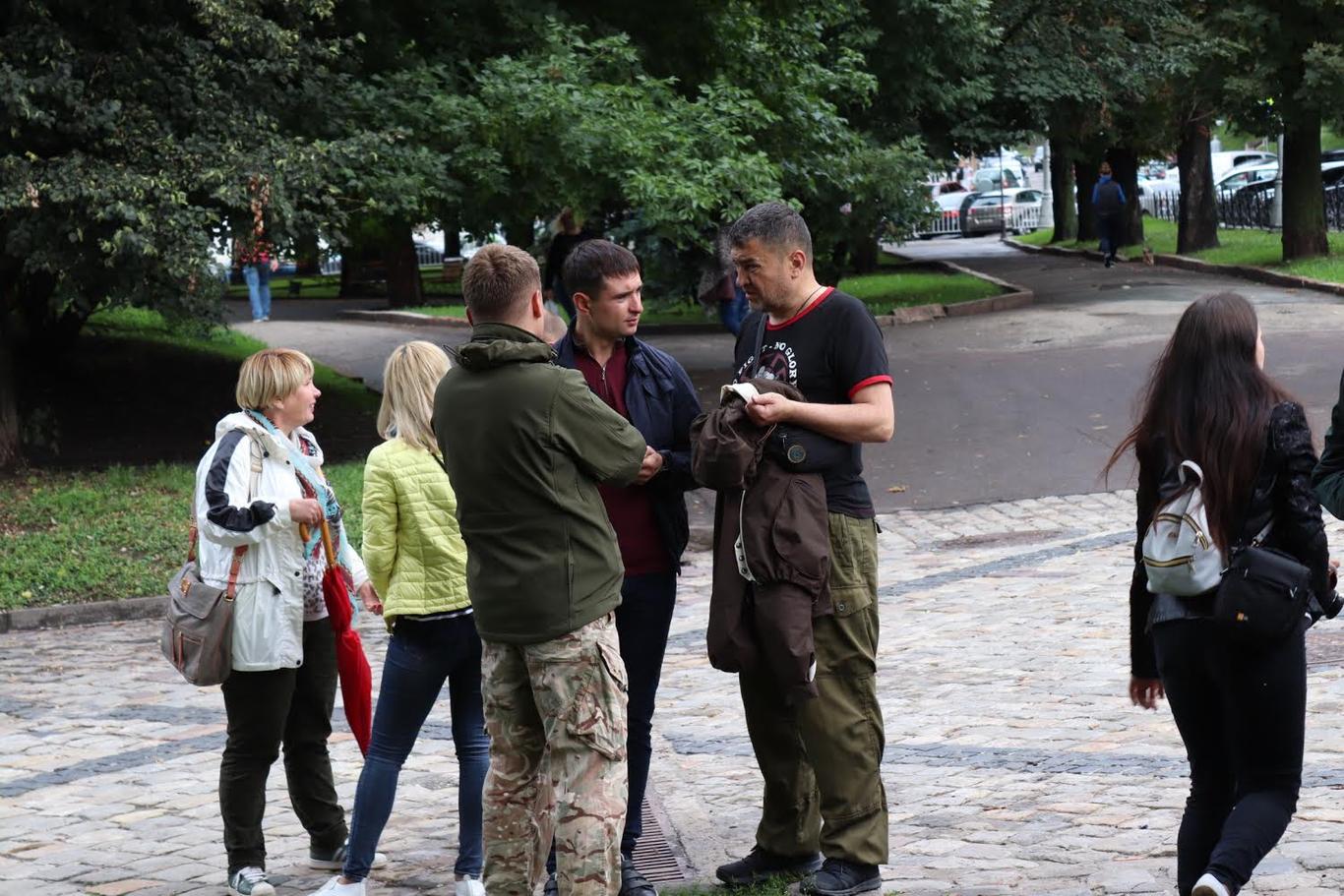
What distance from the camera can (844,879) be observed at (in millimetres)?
4965

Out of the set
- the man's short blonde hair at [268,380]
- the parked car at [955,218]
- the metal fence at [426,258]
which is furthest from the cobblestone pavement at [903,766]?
the parked car at [955,218]

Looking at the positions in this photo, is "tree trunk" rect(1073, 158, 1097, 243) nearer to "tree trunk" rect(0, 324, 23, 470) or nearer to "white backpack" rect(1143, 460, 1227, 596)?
"tree trunk" rect(0, 324, 23, 470)

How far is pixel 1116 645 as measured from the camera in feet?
28.0

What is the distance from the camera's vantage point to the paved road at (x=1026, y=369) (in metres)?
14.5

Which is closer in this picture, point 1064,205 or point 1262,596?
point 1262,596

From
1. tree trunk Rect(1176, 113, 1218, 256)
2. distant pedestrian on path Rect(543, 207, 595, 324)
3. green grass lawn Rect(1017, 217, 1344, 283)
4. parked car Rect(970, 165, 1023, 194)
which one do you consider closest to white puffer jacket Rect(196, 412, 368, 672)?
distant pedestrian on path Rect(543, 207, 595, 324)

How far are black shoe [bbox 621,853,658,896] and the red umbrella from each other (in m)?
1.04

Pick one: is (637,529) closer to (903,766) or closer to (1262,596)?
(1262,596)

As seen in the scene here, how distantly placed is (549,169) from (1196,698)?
12.1 m

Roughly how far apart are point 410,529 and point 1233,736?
2.47 m

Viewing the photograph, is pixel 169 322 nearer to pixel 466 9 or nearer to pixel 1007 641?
pixel 466 9

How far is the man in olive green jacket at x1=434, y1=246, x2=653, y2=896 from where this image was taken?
4.55 meters

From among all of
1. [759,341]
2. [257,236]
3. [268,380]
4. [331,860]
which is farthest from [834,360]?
[257,236]

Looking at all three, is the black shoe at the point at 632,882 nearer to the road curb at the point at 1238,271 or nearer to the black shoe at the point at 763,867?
the black shoe at the point at 763,867
